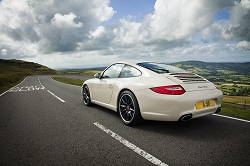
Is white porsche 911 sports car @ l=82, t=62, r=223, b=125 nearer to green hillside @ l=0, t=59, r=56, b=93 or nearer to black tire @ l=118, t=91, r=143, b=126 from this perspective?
black tire @ l=118, t=91, r=143, b=126

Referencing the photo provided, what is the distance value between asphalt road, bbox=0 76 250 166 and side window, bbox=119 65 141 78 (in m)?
1.21

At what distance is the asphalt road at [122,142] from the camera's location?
233 centimetres

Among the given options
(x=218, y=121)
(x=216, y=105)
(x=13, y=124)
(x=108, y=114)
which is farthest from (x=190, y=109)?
(x=13, y=124)

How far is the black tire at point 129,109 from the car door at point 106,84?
57 cm

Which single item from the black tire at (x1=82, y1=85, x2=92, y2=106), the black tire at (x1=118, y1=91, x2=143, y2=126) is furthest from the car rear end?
the black tire at (x1=82, y1=85, x2=92, y2=106)

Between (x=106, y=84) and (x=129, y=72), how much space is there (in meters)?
0.90

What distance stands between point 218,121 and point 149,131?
2.03 meters

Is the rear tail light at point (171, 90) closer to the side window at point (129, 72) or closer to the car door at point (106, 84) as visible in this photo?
the side window at point (129, 72)

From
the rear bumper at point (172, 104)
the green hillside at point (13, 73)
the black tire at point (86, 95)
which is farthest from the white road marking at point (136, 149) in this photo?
the green hillside at point (13, 73)

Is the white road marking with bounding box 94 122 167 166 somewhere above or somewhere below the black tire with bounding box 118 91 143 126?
below

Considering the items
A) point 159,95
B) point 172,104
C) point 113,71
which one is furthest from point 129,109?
point 113,71

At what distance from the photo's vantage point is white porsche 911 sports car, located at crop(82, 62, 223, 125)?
2.96 m

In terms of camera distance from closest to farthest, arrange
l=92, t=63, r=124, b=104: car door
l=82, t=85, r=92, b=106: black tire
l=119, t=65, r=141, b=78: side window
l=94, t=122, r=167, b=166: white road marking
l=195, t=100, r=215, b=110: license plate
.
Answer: l=94, t=122, r=167, b=166: white road marking < l=195, t=100, r=215, b=110: license plate < l=119, t=65, r=141, b=78: side window < l=92, t=63, r=124, b=104: car door < l=82, t=85, r=92, b=106: black tire

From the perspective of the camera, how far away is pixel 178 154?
243 cm
